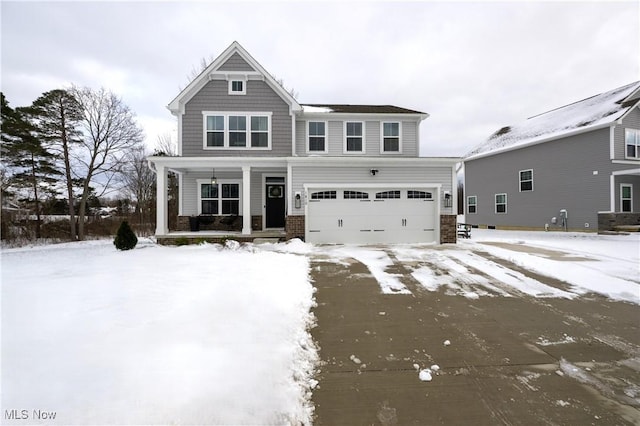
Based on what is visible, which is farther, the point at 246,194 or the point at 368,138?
the point at 368,138

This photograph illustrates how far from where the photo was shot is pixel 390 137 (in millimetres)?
13852

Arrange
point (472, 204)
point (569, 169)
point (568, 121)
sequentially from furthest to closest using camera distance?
point (472, 204), point (568, 121), point (569, 169)

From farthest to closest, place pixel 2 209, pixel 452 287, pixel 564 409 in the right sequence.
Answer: pixel 2 209 → pixel 452 287 → pixel 564 409

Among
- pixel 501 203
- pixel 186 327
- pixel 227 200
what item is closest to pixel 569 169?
pixel 501 203

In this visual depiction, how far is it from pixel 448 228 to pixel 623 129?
38.6ft

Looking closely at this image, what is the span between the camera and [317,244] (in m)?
11.1

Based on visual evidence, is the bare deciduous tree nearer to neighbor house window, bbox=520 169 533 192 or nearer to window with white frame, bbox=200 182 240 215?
window with white frame, bbox=200 182 240 215

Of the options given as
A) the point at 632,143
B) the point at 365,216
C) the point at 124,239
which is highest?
the point at 632,143

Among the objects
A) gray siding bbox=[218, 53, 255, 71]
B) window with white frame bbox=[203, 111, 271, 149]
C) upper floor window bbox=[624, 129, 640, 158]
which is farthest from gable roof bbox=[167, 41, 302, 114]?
upper floor window bbox=[624, 129, 640, 158]

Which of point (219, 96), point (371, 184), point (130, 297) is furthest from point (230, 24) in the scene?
point (130, 297)

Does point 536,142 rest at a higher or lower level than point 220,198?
higher

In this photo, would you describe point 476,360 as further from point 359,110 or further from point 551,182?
point 551,182

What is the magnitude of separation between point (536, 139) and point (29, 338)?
875 inches

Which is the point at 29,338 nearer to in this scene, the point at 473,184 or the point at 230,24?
the point at 230,24
